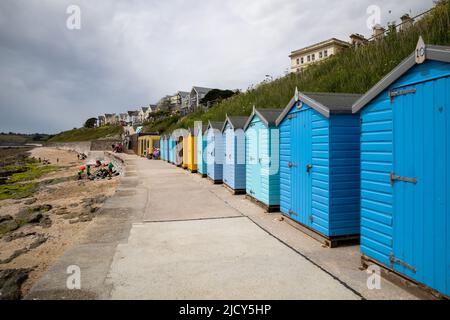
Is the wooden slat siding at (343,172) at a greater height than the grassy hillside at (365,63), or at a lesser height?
lesser

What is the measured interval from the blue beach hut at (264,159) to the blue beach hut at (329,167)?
1629 millimetres

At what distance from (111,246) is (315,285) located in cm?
366

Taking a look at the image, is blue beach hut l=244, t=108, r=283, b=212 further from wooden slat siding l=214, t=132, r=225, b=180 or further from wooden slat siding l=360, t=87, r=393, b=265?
wooden slat siding l=214, t=132, r=225, b=180

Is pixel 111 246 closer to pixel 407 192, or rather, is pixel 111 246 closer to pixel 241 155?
pixel 407 192

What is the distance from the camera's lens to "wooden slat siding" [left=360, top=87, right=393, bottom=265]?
3.95 metres

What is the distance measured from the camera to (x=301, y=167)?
6.25m

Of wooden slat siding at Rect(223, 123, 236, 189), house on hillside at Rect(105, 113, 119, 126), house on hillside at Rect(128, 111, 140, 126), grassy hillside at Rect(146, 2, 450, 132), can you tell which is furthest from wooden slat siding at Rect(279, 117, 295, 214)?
house on hillside at Rect(105, 113, 119, 126)

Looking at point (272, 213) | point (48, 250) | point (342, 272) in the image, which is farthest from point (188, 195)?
point (342, 272)

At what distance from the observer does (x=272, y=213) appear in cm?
802

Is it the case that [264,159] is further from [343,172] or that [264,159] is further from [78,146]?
[78,146]

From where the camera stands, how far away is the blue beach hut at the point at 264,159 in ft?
25.8

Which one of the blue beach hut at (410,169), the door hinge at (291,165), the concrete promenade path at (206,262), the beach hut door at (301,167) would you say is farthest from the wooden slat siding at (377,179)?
the door hinge at (291,165)

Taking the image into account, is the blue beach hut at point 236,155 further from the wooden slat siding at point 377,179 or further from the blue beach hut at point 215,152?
the wooden slat siding at point 377,179

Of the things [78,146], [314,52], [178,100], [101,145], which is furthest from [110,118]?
[314,52]
